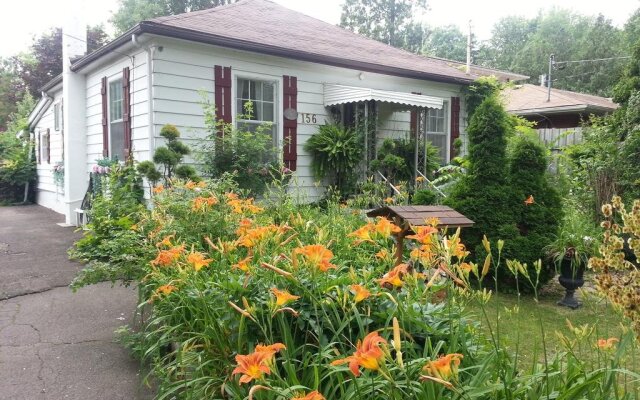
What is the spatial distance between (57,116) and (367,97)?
8130 mm

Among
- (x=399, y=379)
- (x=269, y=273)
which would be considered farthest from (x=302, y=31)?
(x=399, y=379)

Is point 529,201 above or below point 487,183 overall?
below

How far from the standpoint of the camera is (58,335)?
3.95 meters

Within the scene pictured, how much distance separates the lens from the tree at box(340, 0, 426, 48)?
36.5m

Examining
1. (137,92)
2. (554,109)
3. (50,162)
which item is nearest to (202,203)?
(137,92)

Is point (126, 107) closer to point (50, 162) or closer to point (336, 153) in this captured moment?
point (336, 153)

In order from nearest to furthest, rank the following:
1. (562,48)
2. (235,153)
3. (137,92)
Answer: (235,153) → (137,92) → (562,48)

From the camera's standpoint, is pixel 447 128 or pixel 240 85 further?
pixel 447 128

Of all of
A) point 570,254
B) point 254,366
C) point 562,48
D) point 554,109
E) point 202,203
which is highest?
point 562,48

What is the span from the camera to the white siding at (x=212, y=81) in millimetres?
6996

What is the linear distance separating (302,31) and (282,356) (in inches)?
356

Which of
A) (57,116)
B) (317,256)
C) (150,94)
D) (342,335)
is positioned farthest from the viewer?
(57,116)

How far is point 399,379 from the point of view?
1618 millimetres

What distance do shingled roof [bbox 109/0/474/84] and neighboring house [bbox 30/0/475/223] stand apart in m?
0.03
